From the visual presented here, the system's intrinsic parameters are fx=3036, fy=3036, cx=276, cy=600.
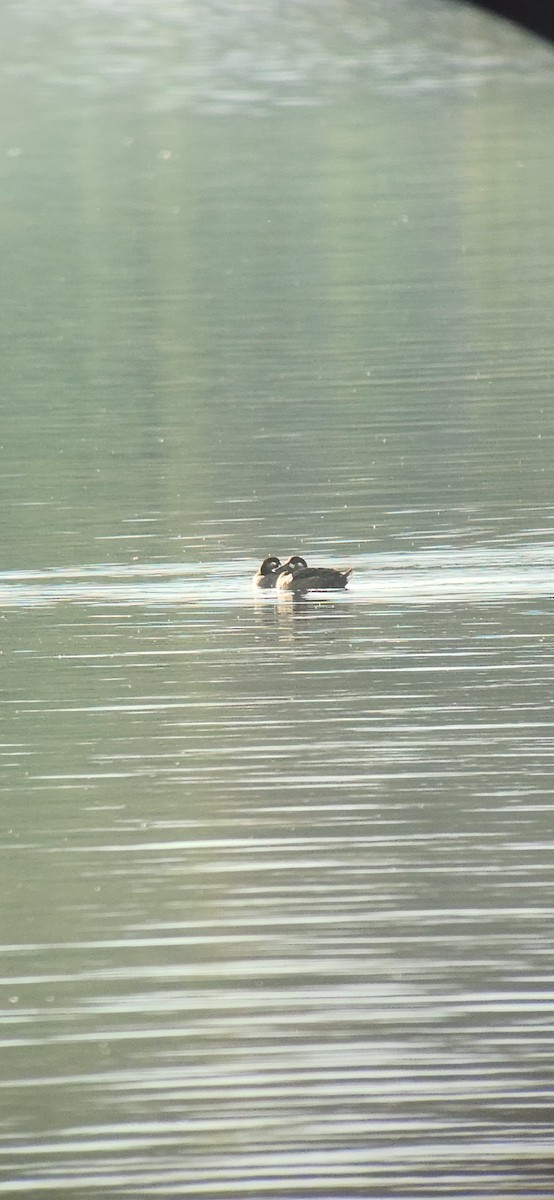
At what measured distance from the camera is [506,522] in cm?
1355

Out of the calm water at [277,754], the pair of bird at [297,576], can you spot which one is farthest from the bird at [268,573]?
the calm water at [277,754]

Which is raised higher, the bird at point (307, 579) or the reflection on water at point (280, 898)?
the bird at point (307, 579)

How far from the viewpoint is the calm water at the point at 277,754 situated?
633 centimetres

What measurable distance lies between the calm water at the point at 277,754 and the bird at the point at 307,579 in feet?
0.25

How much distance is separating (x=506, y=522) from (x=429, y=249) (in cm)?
1968

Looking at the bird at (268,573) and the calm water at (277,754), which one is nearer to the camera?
the calm water at (277,754)

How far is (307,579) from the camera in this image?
11789 mm

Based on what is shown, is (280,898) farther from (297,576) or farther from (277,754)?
(297,576)

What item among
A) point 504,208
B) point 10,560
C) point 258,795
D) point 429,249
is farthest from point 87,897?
point 504,208


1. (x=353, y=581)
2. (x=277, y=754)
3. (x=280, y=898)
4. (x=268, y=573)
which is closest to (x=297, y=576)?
(x=268, y=573)

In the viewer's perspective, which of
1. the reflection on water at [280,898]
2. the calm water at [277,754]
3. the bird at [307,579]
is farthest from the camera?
the bird at [307,579]

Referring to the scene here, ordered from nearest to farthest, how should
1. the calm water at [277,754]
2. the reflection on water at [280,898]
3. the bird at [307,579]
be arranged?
the reflection on water at [280,898] < the calm water at [277,754] < the bird at [307,579]

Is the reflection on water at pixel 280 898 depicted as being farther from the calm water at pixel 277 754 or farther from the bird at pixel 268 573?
the bird at pixel 268 573

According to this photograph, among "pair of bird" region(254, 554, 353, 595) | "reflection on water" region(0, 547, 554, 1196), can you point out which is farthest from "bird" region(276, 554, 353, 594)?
"reflection on water" region(0, 547, 554, 1196)
